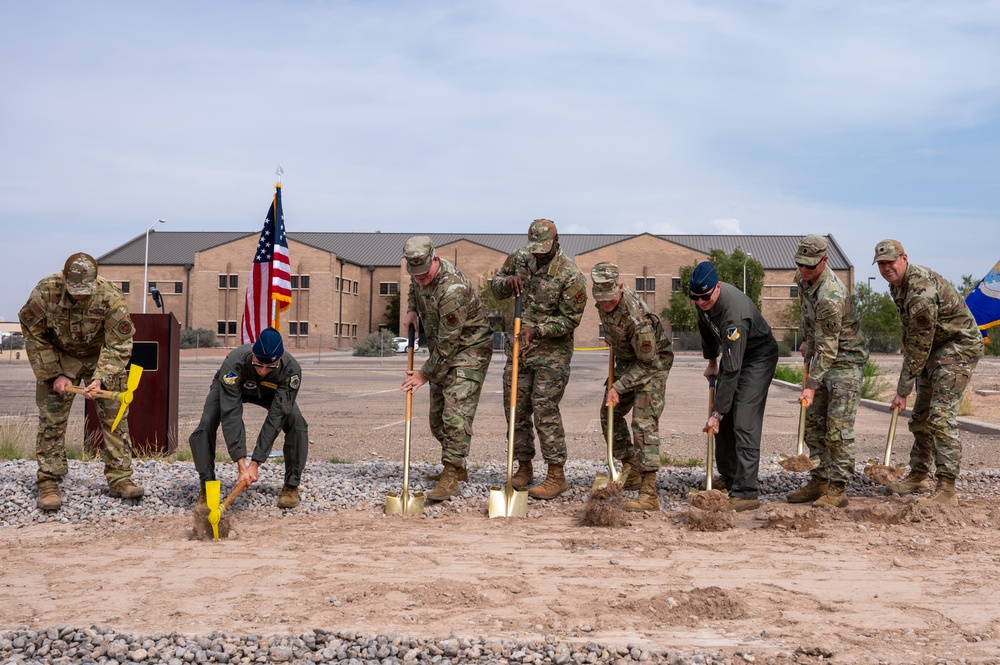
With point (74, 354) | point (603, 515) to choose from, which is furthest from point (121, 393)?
point (603, 515)

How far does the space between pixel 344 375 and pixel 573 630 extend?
84.4 feet

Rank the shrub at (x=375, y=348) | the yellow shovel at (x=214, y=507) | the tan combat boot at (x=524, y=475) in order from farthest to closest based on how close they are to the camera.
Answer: the shrub at (x=375, y=348)
the tan combat boot at (x=524, y=475)
the yellow shovel at (x=214, y=507)

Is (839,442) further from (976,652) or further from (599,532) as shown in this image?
(976,652)

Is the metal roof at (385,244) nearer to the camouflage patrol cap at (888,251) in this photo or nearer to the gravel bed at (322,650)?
the camouflage patrol cap at (888,251)

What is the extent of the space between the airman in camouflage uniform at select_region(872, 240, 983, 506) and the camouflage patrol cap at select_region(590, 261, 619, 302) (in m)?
2.21

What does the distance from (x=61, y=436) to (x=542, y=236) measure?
440cm

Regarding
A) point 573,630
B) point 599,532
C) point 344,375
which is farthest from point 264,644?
point 344,375

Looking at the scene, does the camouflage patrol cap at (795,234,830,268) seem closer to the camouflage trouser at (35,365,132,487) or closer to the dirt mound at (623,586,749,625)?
the dirt mound at (623,586,749,625)

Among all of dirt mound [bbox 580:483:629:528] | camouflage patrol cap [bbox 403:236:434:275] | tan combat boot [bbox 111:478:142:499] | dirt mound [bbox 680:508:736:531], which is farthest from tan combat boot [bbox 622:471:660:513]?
tan combat boot [bbox 111:478:142:499]

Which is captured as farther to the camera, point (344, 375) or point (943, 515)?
point (344, 375)

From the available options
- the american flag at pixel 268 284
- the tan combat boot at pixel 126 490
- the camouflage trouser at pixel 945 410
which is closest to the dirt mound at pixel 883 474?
the camouflage trouser at pixel 945 410

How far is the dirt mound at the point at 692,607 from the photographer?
4508mm

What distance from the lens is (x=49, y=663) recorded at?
394 cm

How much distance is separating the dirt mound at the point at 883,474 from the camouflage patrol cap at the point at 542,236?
3.73 meters
